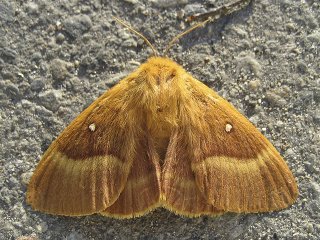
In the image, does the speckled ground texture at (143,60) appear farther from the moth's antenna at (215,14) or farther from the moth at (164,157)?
the moth at (164,157)

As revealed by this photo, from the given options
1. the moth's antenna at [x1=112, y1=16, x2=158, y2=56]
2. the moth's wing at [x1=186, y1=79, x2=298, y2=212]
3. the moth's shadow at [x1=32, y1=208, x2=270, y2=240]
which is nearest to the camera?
the moth's wing at [x1=186, y1=79, x2=298, y2=212]

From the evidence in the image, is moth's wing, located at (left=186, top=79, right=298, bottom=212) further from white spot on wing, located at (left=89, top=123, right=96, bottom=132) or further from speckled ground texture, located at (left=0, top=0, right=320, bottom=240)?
white spot on wing, located at (left=89, top=123, right=96, bottom=132)

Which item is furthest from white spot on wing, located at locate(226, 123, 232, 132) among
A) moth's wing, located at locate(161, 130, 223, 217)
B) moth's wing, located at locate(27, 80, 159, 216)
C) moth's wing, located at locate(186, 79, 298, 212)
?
moth's wing, located at locate(27, 80, 159, 216)

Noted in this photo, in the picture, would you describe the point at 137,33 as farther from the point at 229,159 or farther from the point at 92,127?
the point at 229,159

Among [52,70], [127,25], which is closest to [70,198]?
[52,70]

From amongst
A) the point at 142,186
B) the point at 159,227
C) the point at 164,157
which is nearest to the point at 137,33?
the point at 164,157

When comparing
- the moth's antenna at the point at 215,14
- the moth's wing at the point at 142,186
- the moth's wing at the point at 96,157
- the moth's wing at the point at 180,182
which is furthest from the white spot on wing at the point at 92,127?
the moth's antenna at the point at 215,14

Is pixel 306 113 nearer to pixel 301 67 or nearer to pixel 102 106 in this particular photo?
pixel 301 67
